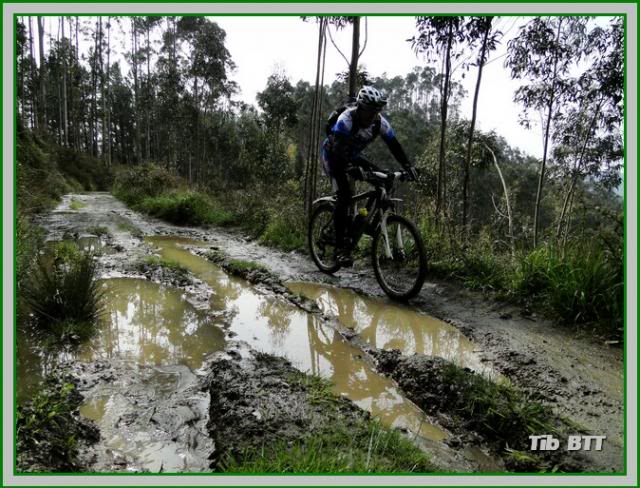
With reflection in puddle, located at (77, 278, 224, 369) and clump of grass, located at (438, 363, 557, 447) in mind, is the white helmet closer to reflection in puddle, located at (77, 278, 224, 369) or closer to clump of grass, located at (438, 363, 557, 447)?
reflection in puddle, located at (77, 278, 224, 369)

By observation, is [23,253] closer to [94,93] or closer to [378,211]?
[378,211]

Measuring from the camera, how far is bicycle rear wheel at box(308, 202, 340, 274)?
17.6 feet

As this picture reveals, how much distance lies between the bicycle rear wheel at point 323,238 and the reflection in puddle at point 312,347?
1.18 metres

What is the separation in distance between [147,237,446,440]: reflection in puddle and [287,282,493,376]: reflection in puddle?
0.31 meters

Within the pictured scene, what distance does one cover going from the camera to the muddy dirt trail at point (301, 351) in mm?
2029

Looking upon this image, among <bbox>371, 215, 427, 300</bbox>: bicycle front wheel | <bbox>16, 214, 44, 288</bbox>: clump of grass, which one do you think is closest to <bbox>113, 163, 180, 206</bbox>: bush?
<bbox>16, 214, 44, 288</bbox>: clump of grass

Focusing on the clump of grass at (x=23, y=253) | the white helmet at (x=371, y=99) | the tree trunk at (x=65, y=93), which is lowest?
the clump of grass at (x=23, y=253)

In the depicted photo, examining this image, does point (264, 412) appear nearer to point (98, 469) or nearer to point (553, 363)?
point (98, 469)

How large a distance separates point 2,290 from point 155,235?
7.49 metres

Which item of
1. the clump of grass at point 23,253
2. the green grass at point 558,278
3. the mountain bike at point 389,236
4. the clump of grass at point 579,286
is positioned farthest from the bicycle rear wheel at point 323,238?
the clump of grass at point 23,253

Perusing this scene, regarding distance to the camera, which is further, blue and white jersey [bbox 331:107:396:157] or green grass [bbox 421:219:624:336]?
blue and white jersey [bbox 331:107:396:157]

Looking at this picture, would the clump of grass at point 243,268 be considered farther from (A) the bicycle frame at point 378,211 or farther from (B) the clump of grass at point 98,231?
(B) the clump of grass at point 98,231

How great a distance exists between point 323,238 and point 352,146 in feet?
4.51

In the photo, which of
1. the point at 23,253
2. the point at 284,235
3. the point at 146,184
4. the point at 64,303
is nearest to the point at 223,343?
the point at 64,303
